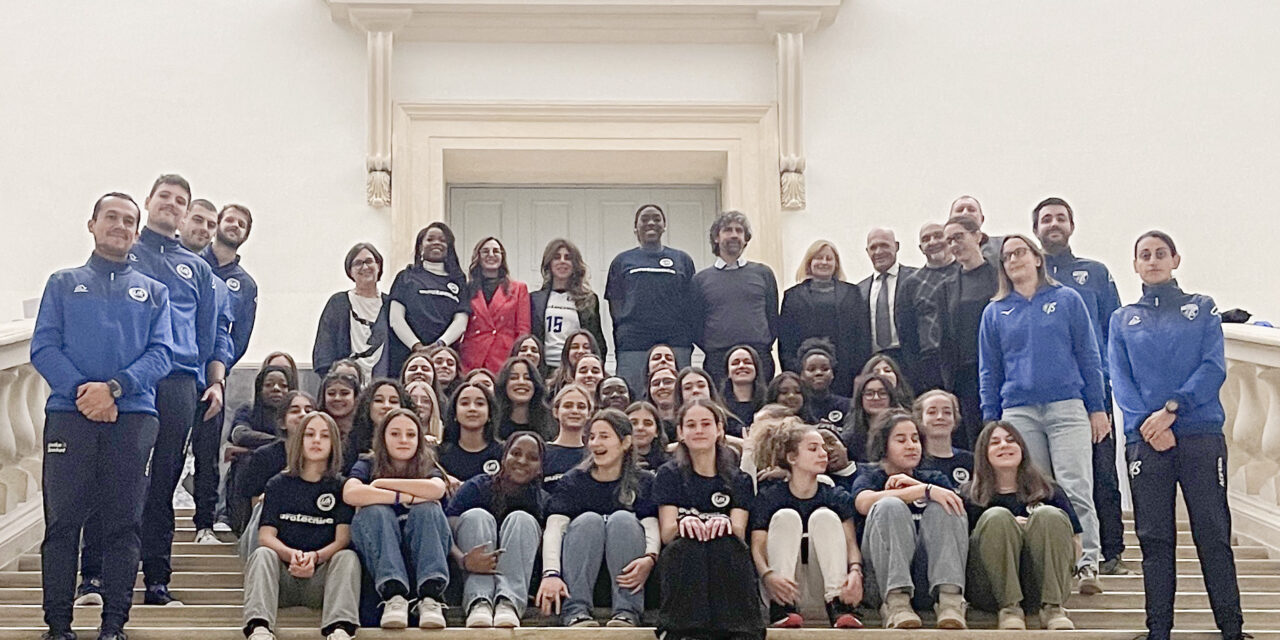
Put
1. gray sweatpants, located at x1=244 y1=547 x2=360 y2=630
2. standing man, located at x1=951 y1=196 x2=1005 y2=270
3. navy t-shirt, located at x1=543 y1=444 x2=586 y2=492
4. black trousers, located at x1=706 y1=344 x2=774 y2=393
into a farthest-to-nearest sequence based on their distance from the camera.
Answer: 1. black trousers, located at x1=706 y1=344 x2=774 y2=393
2. standing man, located at x1=951 y1=196 x2=1005 y2=270
3. navy t-shirt, located at x1=543 y1=444 x2=586 y2=492
4. gray sweatpants, located at x1=244 y1=547 x2=360 y2=630

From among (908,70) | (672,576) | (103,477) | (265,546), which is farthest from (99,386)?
(908,70)

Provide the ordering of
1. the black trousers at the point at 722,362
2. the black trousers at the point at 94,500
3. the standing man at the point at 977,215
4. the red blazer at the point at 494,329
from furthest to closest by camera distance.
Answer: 1. the red blazer at the point at 494,329
2. the black trousers at the point at 722,362
3. the standing man at the point at 977,215
4. the black trousers at the point at 94,500

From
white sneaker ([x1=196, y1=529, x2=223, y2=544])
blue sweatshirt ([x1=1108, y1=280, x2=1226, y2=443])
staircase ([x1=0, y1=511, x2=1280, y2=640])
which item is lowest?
staircase ([x1=0, y1=511, x2=1280, y2=640])

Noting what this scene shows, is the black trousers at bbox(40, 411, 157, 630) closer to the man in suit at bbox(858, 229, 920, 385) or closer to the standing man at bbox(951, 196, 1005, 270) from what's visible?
the man in suit at bbox(858, 229, 920, 385)

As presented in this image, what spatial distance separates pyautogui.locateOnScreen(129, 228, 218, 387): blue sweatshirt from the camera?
21.7 ft

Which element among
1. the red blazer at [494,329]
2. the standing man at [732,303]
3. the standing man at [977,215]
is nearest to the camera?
Answer: the standing man at [977,215]

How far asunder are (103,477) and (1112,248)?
6.77 m

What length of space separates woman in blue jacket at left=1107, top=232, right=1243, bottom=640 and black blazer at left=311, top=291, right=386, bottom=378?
3643 millimetres

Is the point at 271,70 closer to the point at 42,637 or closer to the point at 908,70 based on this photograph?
the point at 908,70

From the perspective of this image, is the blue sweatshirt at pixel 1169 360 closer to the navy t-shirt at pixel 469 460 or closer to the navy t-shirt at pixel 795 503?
the navy t-shirt at pixel 795 503

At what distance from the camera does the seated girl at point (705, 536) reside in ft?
19.1

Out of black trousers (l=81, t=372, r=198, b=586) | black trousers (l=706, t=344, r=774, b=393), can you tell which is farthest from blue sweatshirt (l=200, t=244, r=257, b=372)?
black trousers (l=706, t=344, r=774, b=393)

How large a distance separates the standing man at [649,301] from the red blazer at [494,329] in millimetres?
478

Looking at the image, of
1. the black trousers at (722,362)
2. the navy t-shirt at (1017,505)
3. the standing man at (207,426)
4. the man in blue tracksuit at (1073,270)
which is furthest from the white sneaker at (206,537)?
the man in blue tracksuit at (1073,270)
